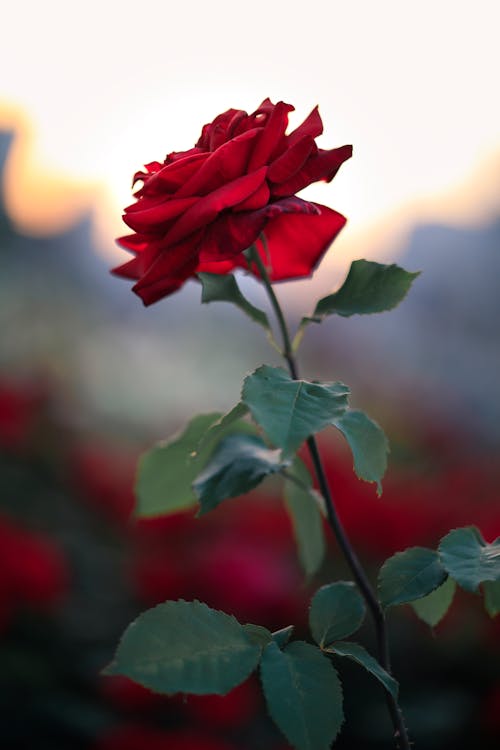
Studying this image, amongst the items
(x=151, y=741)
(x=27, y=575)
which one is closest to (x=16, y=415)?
(x=27, y=575)

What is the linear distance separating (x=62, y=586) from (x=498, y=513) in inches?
23.7

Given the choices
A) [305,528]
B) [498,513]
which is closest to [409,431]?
[498,513]

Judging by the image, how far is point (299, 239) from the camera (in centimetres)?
48

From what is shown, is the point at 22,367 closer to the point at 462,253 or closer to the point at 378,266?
the point at 378,266

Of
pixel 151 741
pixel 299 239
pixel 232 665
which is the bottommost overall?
pixel 151 741

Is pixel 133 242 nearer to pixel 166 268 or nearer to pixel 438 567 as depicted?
pixel 166 268

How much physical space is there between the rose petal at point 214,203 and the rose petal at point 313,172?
0.02 metres

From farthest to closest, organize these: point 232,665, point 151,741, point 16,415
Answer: point 16,415, point 151,741, point 232,665

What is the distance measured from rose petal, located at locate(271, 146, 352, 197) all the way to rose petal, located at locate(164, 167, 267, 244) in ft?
0.05

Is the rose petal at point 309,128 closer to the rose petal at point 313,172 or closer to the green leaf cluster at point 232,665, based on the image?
the rose petal at point 313,172

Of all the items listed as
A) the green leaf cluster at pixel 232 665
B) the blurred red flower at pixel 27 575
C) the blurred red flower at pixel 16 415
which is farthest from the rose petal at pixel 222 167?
the blurred red flower at pixel 16 415

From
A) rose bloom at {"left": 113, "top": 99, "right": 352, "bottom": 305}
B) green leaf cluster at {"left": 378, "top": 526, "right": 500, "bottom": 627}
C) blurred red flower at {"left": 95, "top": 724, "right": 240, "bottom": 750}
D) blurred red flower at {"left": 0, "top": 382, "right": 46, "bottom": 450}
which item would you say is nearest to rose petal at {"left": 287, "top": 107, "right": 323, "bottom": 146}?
rose bloom at {"left": 113, "top": 99, "right": 352, "bottom": 305}

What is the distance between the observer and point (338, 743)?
3.73 ft

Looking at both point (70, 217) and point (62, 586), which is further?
point (70, 217)
